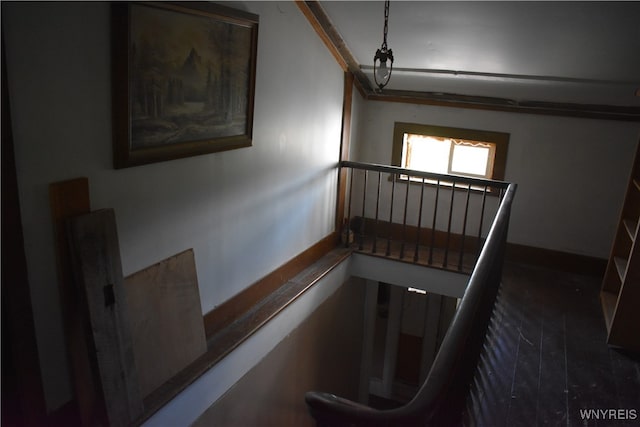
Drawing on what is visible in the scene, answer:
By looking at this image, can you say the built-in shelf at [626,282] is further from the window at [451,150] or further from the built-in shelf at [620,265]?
the window at [451,150]

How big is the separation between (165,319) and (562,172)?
3968mm

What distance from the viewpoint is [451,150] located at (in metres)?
5.43

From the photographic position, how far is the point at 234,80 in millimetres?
3293

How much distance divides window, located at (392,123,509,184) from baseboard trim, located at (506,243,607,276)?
2.61 ft

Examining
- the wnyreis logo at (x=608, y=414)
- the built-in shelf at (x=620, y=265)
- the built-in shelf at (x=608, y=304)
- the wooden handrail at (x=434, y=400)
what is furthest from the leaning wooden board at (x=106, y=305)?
the built-in shelf at (x=620, y=265)

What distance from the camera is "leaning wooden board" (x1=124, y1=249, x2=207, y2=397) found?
279cm

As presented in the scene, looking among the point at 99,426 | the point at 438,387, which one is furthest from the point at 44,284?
the point at 438,387

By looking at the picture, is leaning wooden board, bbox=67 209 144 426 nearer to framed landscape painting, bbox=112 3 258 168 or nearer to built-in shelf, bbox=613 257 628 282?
framed landscape painting, bbox=112 3 258 168

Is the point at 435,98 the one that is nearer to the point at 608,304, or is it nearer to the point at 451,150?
the point at 451,150

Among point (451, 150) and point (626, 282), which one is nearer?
point (626, 282)

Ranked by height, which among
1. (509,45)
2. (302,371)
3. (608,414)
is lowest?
(302,371)

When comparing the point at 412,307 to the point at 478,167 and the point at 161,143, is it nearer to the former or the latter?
the point at 478,167

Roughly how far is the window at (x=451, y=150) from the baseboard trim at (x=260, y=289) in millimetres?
1306

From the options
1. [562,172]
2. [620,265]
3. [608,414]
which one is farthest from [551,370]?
[562,172]
